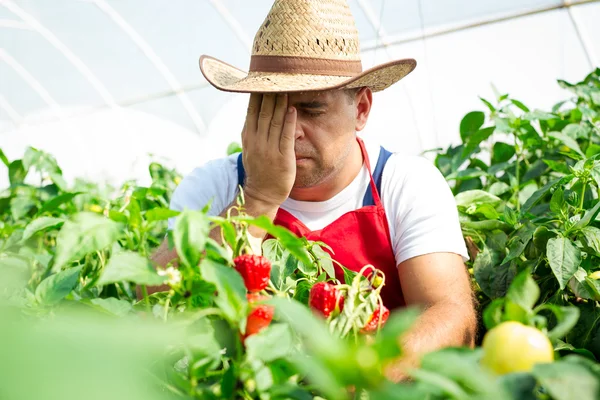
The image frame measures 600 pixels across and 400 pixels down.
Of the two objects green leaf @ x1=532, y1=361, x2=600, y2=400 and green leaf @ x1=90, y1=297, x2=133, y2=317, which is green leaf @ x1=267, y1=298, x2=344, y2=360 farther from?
green leaf @ x1=90, y1=297, x2=133, y2=317

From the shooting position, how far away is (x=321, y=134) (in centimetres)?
169

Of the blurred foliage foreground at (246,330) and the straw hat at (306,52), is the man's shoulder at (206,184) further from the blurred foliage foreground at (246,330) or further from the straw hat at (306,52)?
the blurred foliage foreground at (246,330)

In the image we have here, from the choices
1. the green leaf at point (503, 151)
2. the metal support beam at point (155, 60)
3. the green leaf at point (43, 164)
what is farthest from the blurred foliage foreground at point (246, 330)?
the metal support beam at point (155, 60)

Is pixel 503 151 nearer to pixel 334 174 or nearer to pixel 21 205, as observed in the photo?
A: pixel 334 174

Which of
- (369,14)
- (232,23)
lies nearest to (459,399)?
(369,14)

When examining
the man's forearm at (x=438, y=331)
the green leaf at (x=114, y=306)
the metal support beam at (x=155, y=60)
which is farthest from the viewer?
the metal support beam at (x=155, y=60)

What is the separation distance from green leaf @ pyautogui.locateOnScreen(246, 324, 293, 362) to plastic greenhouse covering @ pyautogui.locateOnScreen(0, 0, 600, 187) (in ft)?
8.10

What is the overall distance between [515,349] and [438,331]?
0.61m

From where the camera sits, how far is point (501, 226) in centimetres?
171

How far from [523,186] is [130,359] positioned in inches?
68.6

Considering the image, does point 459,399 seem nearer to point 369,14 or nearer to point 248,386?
point 248,386

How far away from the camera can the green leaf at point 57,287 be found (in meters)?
1.02

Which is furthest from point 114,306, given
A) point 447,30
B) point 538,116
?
point 447,30

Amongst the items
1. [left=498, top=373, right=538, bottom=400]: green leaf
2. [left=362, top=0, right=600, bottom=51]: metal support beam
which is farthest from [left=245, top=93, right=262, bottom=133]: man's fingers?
[left=362, top=0, right=600, bottom=51]: metal support beam
